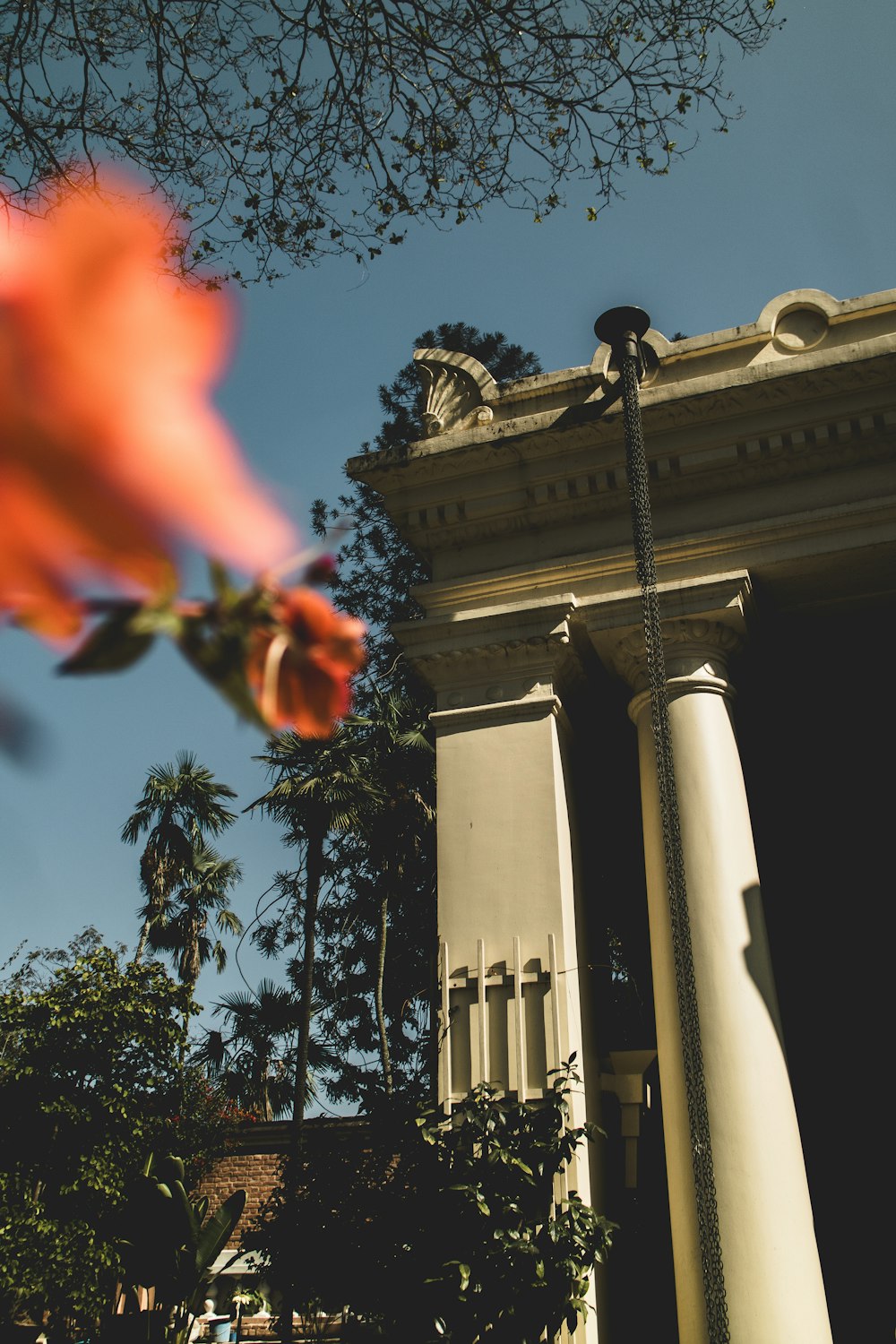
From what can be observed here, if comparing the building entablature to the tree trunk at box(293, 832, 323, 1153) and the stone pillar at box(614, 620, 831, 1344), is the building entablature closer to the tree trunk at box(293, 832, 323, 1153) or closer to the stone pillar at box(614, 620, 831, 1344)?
the stone pillar at box(614, 620, 831, 1344)

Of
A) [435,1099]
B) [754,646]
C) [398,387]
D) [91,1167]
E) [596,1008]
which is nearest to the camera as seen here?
[435,1099]

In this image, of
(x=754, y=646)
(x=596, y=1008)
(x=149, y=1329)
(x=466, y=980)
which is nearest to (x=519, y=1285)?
(x=466, y=980)

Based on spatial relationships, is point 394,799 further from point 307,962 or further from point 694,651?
point 694,651

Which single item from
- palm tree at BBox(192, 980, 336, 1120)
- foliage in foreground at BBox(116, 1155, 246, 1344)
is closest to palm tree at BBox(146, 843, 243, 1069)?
palm tree at BBox(192, 980, 336, 1120)

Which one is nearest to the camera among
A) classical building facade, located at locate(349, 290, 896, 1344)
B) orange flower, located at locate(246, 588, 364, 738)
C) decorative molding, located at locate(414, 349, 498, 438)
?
orange flower, located at locate(246, 588, 364, 738)

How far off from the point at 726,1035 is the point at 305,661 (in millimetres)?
6429

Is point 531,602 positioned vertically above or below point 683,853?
above

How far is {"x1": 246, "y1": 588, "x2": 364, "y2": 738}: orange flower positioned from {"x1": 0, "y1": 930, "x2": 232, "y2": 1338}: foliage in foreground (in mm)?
10722

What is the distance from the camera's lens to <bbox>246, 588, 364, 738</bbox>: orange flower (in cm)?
53

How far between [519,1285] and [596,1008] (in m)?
2.52

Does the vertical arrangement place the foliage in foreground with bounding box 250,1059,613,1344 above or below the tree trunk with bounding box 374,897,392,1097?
below

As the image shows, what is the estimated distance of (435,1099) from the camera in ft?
21.6

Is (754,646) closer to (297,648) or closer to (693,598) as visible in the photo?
(693,598)

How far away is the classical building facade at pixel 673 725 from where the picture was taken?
631cm
